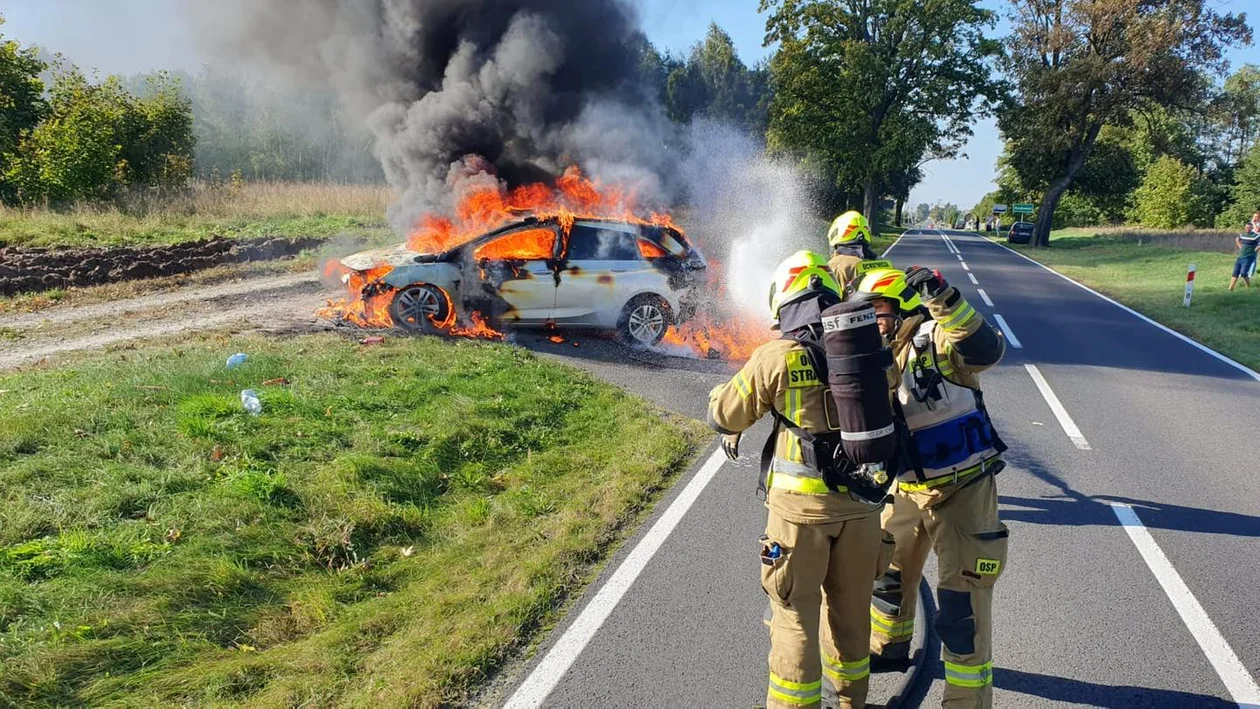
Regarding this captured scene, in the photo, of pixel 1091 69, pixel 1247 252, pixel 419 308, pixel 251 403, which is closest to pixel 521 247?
pixel 419 308

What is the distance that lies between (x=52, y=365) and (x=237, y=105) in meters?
50.3

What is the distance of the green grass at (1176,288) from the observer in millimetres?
11750

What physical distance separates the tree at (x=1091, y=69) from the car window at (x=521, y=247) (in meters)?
33.0

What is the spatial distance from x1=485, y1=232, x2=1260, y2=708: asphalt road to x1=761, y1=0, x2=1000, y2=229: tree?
26453mm

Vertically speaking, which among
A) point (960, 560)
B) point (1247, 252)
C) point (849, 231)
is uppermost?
point (1247, 252)

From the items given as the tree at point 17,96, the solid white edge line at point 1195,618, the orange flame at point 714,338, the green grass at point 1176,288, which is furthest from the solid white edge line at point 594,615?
the tree at point 17,96

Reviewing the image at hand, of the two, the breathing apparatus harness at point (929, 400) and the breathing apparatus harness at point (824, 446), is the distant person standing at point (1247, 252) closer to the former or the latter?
the breathing apparatus harness at point (929, 400)

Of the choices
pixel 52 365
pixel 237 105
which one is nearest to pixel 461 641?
pixel 52 365

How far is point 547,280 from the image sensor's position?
8.89 metres

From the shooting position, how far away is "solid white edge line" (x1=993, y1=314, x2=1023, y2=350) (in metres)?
10.5

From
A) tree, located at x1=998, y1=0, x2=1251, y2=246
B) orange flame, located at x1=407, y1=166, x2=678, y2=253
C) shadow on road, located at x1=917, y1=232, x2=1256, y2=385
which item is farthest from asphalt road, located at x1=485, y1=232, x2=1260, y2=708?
tree, located at x1=998, y1=0, x2=1251, y2=246

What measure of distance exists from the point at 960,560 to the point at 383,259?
26.3 feet

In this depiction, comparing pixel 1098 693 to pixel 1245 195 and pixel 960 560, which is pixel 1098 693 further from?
pixel 1245 195

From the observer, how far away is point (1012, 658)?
326 centimetres
